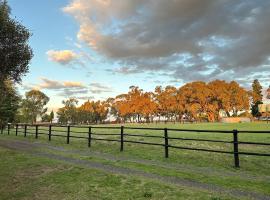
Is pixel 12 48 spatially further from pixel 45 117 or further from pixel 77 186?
pixel 45 117

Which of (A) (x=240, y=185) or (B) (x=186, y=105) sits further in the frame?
(B) (x=186, y=105)

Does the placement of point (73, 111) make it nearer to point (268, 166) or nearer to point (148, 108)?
point (148, 108)

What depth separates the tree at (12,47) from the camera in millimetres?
20109

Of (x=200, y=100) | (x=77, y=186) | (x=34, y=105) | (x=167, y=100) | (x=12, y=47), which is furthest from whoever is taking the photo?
(x=34, y=105)

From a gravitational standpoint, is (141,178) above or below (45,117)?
below

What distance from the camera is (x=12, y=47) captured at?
68.3 feet

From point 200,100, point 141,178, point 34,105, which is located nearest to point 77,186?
point 141,178

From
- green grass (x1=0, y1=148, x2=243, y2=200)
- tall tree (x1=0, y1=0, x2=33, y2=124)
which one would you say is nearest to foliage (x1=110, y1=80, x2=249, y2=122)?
tall tree (x1=0, y1=0, x2=33, y2=124)

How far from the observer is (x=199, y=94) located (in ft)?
325

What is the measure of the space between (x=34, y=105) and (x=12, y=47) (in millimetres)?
121001

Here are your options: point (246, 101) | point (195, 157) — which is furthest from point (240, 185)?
point (246, 101)

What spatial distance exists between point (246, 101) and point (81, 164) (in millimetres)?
97965

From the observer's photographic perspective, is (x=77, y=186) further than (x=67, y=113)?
No

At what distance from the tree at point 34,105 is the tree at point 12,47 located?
363ft
